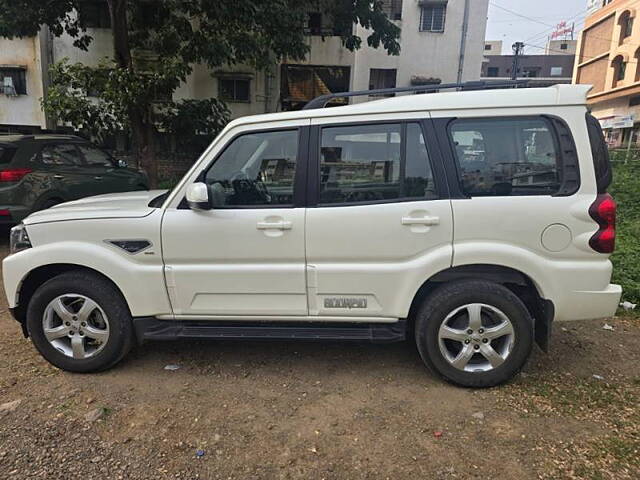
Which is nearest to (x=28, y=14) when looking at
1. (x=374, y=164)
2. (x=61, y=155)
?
(x=61, y=155)

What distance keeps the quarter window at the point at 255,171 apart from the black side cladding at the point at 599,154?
Answer: 6.29 feet

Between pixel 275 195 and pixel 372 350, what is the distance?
1.56 m

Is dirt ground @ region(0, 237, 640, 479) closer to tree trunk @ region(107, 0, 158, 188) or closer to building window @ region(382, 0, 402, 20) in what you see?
tree trunk @ region(107, 0, 158, 188)

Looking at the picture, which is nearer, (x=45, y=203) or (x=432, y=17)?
(x=45, y=203)

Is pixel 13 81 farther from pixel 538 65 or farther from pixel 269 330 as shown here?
pixel 538 65

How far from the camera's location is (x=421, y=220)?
9.44 feet

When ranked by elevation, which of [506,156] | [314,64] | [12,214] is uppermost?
[314,64]

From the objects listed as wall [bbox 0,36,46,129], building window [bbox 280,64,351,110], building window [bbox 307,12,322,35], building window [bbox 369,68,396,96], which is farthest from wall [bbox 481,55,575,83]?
wall [bbox 0,36,46,129]

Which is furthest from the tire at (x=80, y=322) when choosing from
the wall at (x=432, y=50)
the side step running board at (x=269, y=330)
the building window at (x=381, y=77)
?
the building window at (x=381, y=77)

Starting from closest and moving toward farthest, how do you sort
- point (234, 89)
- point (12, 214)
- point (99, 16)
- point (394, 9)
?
point (12, 214) < point (99, 16) < point (234, 89) < point (394, 9)

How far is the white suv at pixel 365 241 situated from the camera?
9.37ft

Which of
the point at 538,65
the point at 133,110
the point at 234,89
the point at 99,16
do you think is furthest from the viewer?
the point at 538,65

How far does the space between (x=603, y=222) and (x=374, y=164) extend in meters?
1.48

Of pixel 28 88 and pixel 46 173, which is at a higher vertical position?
pixel 28 88
